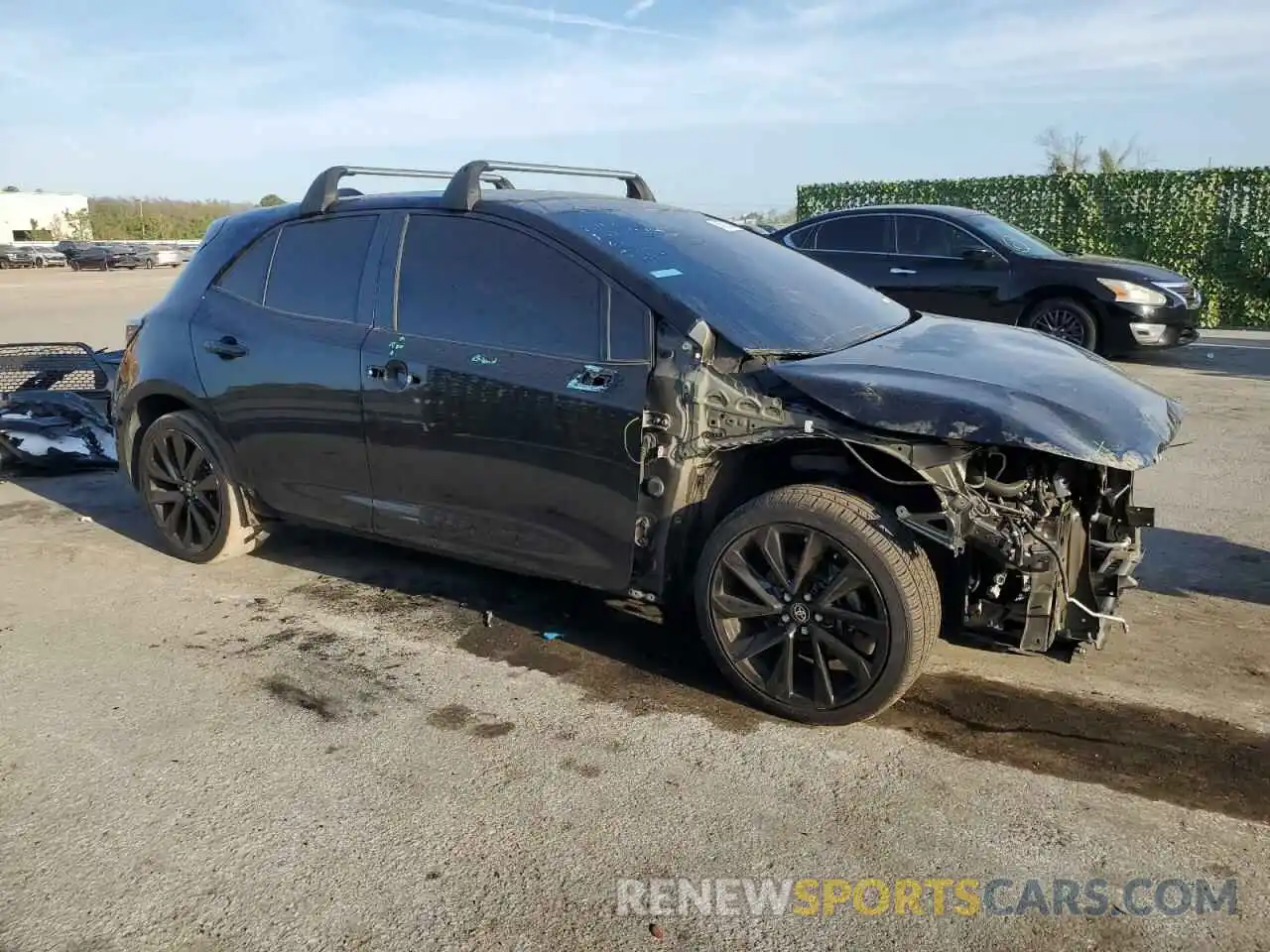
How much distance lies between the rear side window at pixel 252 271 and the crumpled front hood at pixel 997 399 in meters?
2.67

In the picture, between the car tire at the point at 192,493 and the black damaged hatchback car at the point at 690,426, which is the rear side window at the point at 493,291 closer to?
the black damaged hatchback car at the point at 690,426

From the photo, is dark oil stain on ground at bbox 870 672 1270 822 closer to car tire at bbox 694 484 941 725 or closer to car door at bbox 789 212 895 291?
car tire at bbox 694 484 941 725

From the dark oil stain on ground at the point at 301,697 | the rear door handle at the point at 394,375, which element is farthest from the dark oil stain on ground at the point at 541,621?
the rear door handle at the point at 394,375

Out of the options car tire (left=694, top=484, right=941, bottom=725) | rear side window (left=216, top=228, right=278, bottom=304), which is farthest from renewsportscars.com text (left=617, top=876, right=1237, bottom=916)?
rear side window (left=216, top=228, right=278, bottom=304)

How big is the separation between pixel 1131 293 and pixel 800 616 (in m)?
8.86

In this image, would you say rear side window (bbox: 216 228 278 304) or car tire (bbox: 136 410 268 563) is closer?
rear side window (bbox: 216 228 278 304)

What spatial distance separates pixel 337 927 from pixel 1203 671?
319 centimetres

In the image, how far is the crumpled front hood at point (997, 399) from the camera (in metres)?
3.17

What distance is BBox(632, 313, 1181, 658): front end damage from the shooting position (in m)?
3.25

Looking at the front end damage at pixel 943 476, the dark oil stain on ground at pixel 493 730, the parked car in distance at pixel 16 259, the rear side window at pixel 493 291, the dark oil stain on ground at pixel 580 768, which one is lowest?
the dark oil stain on ground at pixel 580 768

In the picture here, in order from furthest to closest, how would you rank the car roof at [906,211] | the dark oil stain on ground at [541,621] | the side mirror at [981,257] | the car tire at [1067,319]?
the car roof at [906,211] < the side mirror at [981,257] < the car tire at [1067,319] < the dark oil stain on ground at [541,621]

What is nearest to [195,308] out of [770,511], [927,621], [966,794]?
[770,511]

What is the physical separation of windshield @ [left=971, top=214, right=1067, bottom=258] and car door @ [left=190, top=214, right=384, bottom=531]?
8489mm

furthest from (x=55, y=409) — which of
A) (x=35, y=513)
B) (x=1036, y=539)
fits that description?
(x=1036, y=539)
